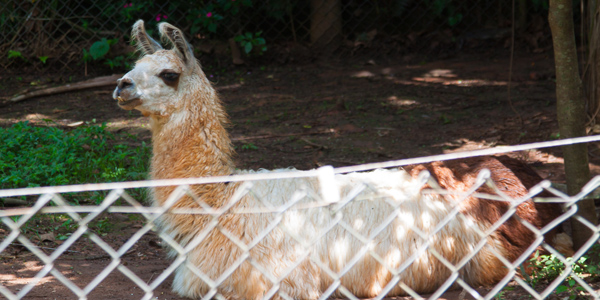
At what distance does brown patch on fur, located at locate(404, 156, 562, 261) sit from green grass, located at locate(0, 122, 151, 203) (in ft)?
8.59

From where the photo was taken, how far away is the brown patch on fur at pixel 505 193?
11.4 ft

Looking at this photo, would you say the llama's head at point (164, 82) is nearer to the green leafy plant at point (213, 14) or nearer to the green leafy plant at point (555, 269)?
the green leafy plant at point (555, 269)

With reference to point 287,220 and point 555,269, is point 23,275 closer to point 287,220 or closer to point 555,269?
point 287,220

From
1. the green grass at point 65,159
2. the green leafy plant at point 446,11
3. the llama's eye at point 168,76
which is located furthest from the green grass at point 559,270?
the green leafy plant at point 446,11

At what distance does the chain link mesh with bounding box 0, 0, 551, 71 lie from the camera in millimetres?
8945

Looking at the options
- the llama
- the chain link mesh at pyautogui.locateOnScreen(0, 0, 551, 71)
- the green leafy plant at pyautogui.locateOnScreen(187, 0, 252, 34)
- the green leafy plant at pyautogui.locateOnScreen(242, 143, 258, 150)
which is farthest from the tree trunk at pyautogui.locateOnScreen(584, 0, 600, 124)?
the green leafy plant at pyautogui.locateOnScreen(187, 0, 252, 34)

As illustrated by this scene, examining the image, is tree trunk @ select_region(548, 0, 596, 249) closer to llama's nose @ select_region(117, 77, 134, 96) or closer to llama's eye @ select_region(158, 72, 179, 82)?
llama's eye @ select_region(158, 72, 179, 82)

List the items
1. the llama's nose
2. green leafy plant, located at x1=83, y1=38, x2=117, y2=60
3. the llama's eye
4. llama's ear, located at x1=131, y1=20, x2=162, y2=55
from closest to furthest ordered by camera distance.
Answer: the llama's nose → the llama's eye → llama's ear, located at x1=131, y1=20, x2=162, y2=55 → green leafy plant, located at x1=83, y1=38, x2=117, y2=60

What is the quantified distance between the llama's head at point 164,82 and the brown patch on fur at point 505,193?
59.5 inches

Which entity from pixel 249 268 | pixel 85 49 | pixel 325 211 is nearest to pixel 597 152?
pixel 325 211

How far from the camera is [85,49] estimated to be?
891 centimetres

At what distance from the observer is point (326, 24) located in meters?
9.79

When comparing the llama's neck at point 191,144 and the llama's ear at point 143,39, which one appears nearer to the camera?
the llama's neck at point 191,144

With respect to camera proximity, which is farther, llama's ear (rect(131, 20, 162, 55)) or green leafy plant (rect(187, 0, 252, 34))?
green leafy plant (rect(187, 0, 252, 34))
